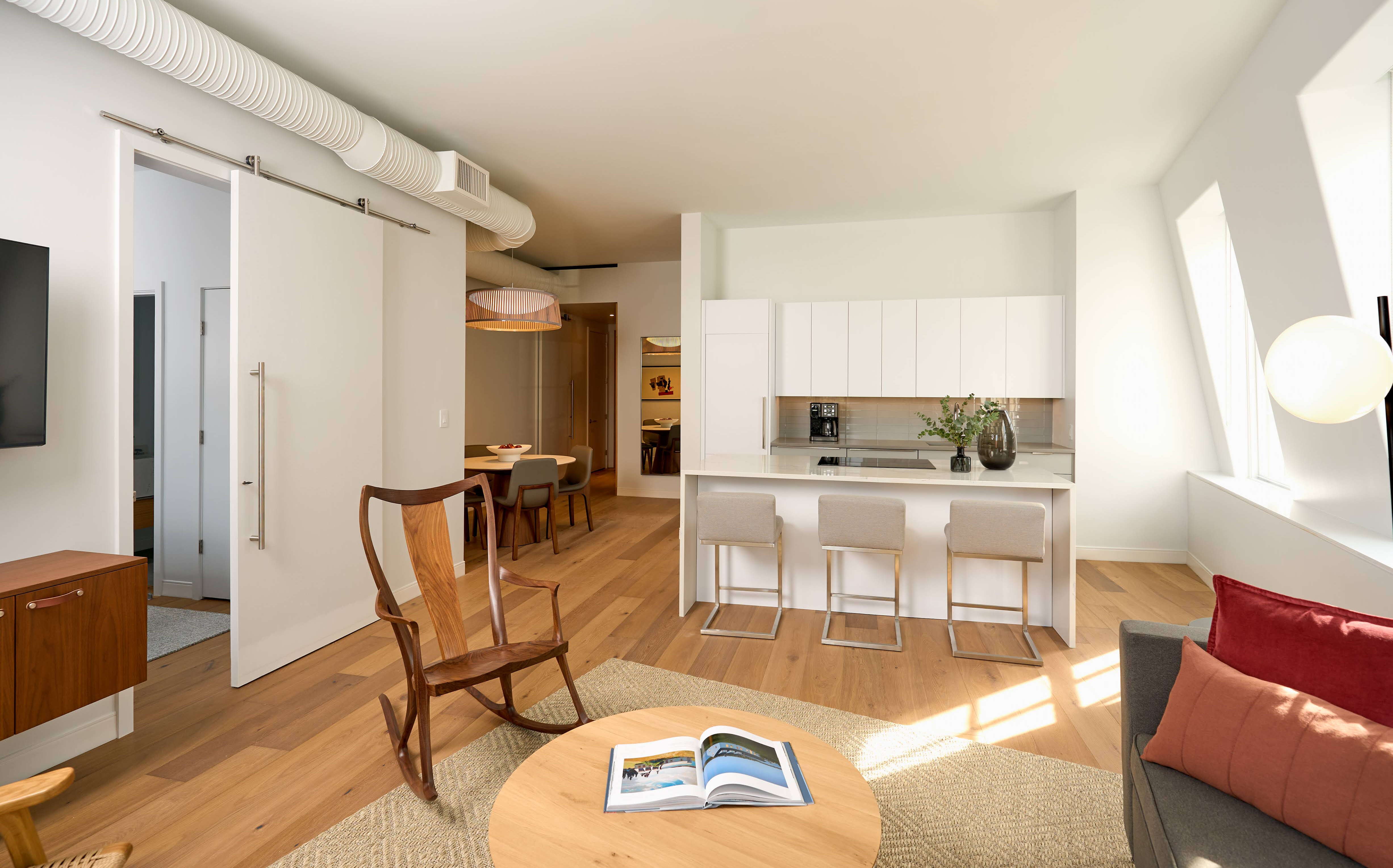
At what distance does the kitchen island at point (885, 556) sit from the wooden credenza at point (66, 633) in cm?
247

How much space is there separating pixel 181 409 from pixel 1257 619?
18.1 feet

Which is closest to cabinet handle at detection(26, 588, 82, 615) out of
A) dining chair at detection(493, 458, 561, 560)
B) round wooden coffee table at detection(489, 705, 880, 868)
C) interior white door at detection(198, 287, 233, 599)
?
round wooden coffee table at detection(489, 705, 880, 868)

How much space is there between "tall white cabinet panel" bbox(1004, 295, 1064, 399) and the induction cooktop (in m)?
1.89

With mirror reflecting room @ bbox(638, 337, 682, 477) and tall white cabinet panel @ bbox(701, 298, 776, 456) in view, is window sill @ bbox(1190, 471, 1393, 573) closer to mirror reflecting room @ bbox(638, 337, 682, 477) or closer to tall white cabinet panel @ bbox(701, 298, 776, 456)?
tall white cabinet panel @ bbox(701, 298, 776, 456)

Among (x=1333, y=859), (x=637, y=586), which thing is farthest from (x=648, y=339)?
(x=1333, y=859)

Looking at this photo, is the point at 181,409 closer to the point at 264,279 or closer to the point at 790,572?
the point at 264,279

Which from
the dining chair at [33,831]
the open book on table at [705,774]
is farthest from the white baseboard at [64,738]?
the open book on table at [705,774]

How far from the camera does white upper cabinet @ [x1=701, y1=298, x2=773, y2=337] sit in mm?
5746

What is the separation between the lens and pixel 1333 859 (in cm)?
121

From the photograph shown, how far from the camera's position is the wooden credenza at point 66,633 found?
1.93 metres

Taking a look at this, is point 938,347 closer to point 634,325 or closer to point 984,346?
point 984,346

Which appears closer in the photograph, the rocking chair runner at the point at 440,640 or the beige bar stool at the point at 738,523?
the rocking chair runner at the point at 440,640

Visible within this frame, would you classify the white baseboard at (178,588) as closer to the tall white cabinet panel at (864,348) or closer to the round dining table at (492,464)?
the round dining table at (492,464)

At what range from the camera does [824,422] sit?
6.09 meters
